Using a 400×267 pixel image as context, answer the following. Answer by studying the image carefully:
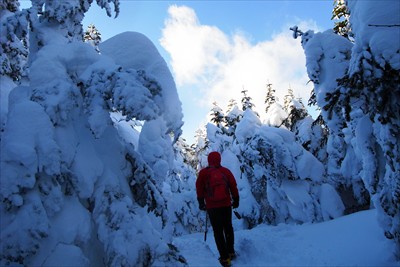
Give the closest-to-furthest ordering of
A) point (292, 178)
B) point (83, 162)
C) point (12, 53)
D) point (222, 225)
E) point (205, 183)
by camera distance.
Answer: point (83, 162)
point (222, 225)
point (205, 183)
point (12, 53)
point (292, 178)

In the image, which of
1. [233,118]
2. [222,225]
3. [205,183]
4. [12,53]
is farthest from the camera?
[233,118]

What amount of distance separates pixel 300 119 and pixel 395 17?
58.8ft

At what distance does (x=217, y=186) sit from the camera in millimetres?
6852

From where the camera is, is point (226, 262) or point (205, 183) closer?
point (226, 262)

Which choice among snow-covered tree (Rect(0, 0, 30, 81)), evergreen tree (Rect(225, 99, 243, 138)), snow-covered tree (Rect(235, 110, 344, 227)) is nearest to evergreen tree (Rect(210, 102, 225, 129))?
evergreen tree (Rect(225, 99, 243, 138))

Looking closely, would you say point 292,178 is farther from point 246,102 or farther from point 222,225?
point 246,102

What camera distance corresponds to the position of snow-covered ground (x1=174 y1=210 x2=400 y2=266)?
5853mm

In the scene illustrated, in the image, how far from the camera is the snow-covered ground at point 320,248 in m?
5.85

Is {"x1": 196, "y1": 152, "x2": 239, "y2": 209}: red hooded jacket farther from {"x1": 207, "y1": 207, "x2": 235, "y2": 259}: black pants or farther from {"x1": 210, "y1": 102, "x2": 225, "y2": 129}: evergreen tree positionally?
{"x1": 210, "y1": 102, "x2": 225, "y2": 129}: evergreen tree

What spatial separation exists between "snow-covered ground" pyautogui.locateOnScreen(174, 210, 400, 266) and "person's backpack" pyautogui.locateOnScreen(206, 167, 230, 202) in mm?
1226

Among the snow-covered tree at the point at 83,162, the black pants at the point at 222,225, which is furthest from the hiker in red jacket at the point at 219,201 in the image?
the snow-covered tree at the point at 83,162

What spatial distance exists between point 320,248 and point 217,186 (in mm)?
2675

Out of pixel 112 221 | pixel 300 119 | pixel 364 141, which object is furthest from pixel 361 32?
pixel 300 119

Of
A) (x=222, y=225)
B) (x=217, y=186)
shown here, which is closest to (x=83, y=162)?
(x=217, y=186)
